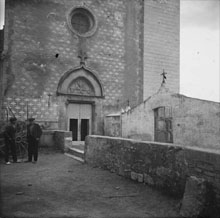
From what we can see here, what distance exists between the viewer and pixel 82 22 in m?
15.1

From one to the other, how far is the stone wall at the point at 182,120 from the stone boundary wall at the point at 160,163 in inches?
200

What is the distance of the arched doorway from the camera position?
549 inches

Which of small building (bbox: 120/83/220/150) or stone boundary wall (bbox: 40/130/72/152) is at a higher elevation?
small building (bbox: 120/83/220/150)

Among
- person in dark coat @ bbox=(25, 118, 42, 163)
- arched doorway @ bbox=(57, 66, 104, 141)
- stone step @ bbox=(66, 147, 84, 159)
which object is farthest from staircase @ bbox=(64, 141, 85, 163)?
arched doorway @ bbox=(57, 66, 104, 141)

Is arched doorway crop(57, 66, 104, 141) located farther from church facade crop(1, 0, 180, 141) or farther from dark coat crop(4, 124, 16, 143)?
dark coat crop(4, 124, 16, 143)

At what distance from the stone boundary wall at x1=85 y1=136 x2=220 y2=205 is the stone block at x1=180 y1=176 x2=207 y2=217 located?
0.63 ft

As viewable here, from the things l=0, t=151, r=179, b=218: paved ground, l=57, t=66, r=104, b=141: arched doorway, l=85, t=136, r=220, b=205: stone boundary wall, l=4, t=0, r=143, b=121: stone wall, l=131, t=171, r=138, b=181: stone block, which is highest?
l=4, t=0, r=143, b=121: stone wall

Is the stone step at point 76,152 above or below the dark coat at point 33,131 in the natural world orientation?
below

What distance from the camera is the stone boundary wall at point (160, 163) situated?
4391mm

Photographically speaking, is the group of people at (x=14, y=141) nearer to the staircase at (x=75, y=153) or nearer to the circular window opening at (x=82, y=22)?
the staircase at (x=75, y=153)

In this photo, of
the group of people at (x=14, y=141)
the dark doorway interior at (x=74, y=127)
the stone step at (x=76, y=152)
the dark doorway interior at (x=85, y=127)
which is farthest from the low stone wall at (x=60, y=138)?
the dark doorway interior at (x=85, y=127)

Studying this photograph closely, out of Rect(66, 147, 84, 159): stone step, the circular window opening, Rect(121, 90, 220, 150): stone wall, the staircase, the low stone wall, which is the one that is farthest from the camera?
the circular window opening

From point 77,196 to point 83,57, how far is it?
33.9 ft

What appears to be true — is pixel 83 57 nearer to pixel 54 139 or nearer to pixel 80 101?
pixel 80 101
